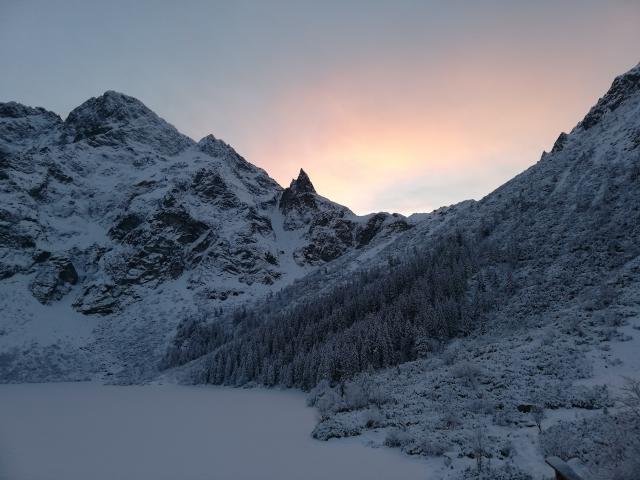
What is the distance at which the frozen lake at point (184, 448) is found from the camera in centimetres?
1934

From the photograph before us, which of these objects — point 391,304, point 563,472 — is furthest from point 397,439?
point 391,304

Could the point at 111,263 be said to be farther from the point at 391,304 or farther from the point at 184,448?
the point at 184,448

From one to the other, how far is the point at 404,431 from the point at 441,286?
51.4 meters

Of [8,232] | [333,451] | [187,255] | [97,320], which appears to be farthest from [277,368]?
[8,232]

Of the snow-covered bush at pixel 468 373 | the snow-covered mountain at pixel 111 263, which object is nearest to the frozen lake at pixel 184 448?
the snow-covered bush at pixel 468 373

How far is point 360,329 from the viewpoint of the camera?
69188 mm

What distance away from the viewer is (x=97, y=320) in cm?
13462

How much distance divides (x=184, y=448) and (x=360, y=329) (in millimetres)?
46636

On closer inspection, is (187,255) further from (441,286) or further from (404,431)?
(404,431)

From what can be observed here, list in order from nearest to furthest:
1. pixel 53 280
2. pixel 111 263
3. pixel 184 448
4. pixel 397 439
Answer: pixel 397 439 < pixel 184 448 < pixel 53 280 < pixel 111 263

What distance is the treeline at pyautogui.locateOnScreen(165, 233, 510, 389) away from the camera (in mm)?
60406

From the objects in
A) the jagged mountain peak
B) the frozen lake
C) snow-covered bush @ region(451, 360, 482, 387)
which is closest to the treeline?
the frozen lake

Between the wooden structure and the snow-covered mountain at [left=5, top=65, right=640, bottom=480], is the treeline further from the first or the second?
the wooden structure

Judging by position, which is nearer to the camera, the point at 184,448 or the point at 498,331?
the point at 184,448
